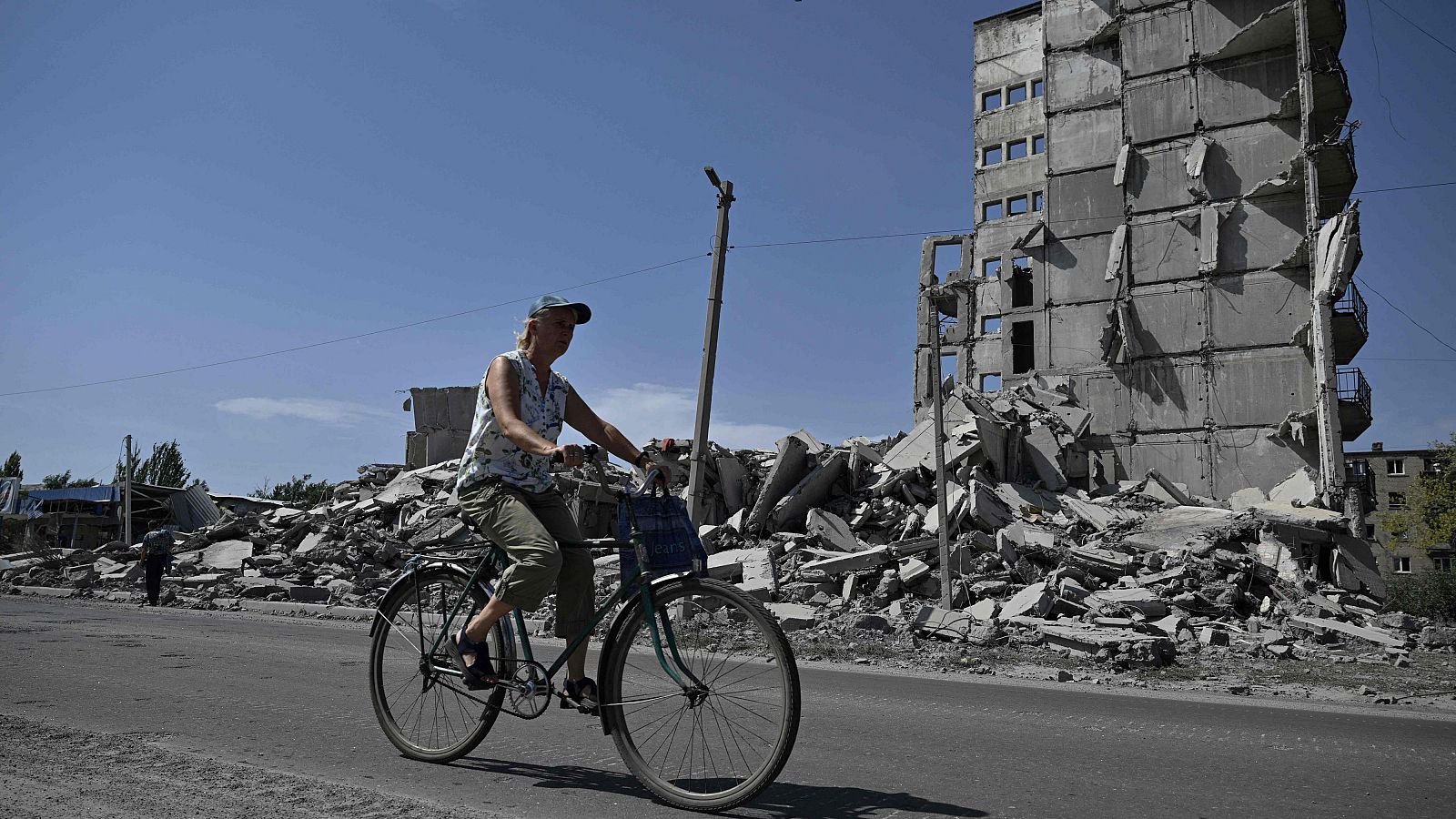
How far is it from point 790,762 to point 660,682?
1.02 meters

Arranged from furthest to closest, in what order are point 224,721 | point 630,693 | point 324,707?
point 324,707 < point 224,721 < point 630,693

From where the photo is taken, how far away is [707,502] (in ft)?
73.9

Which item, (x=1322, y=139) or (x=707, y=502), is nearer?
(x=707, y=502)

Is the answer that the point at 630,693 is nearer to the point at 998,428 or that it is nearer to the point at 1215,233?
the point at 998,428

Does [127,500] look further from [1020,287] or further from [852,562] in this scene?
[1020,287]

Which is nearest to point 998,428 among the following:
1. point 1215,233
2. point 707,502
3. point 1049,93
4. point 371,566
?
point 707,502

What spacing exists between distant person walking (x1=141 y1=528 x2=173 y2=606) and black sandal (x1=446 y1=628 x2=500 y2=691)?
650 inches

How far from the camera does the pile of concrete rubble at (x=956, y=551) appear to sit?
45.1 ft

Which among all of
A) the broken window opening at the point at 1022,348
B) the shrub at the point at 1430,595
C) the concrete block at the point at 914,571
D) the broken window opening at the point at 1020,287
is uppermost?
the broken window opening at the point at 1020,287

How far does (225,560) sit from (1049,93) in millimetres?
38940

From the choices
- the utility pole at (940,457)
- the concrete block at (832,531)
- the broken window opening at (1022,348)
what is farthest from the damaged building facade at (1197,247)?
the utility pole at (940,457)

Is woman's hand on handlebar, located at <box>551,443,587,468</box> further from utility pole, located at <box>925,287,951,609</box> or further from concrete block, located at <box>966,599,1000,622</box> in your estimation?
utility pole, located at <box>925,287,951,609</box>

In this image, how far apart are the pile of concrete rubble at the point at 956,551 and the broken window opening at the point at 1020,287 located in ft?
51.9

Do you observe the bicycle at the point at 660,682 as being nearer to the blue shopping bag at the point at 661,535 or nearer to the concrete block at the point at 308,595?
the blue shopping bag at the point at 661,535
